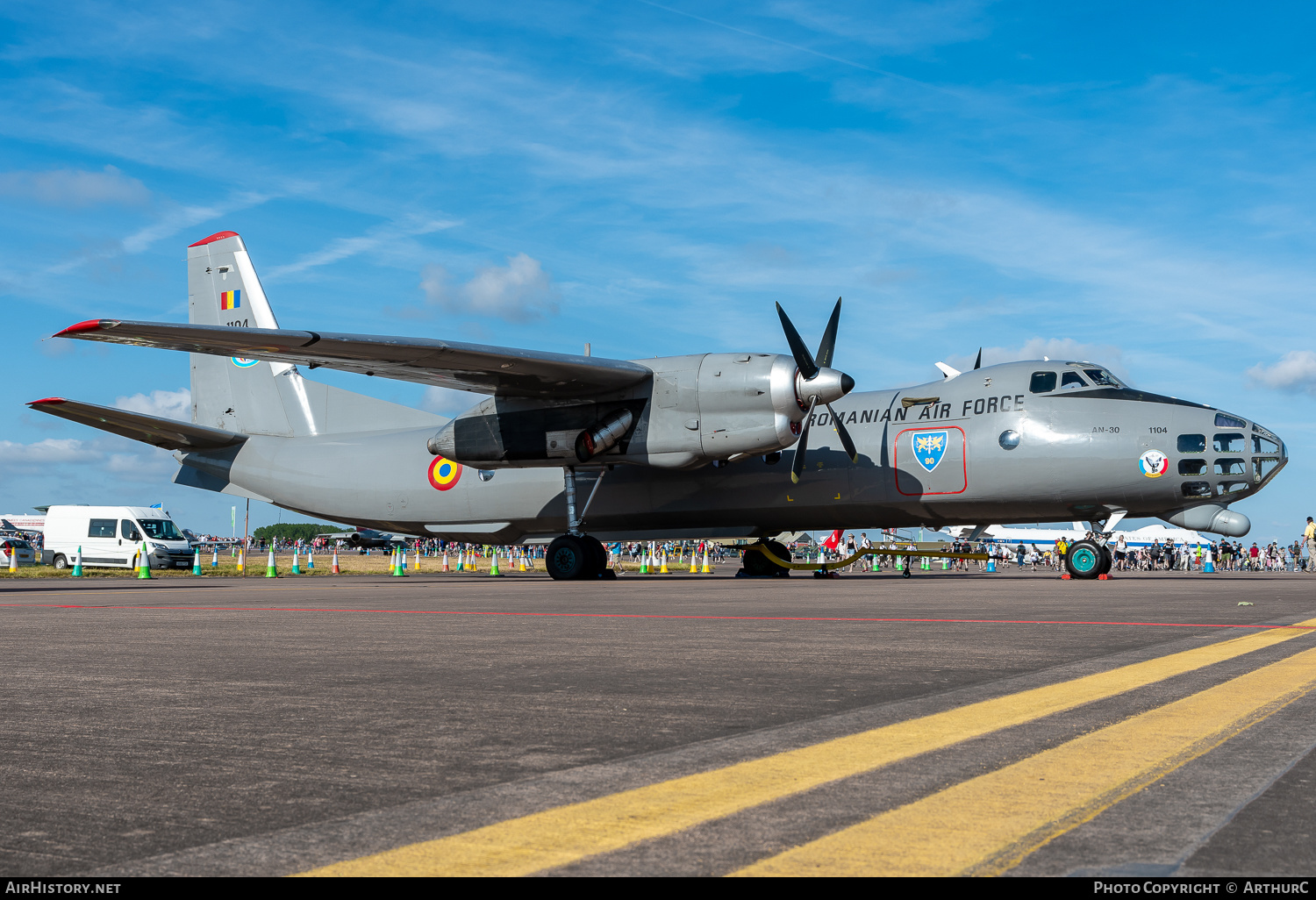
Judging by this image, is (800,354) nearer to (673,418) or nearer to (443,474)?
(673,418)

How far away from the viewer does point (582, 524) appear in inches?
856

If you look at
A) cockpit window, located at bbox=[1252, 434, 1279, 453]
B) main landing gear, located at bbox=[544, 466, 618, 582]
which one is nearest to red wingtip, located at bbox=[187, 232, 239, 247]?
main landing gear, located at bbox=[544, 466, 618, 582]

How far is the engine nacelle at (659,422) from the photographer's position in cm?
1836

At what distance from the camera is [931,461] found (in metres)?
19.8

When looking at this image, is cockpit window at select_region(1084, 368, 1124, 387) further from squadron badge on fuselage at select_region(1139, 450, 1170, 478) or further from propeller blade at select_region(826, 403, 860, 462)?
propeller blade at select_region(826, 403, 860, 462)

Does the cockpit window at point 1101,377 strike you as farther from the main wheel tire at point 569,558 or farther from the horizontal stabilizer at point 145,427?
the horizontal stabilizer at point 145,427

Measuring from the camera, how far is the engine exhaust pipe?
19.4m

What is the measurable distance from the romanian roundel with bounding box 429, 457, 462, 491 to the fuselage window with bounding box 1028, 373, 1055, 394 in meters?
12.6

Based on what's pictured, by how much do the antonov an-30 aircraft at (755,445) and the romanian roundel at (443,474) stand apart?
0.15 feet

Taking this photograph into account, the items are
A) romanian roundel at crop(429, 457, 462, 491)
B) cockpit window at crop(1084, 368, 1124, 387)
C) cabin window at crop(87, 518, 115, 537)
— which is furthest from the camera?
cabin window at crop(87, 518, 115, 537)

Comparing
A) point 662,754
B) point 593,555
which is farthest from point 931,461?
point 662,754

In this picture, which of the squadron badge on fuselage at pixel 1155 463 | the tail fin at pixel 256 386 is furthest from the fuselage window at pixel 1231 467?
the tail fin at pixel 256 386

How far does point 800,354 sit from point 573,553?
6.10 metres

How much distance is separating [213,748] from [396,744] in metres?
0.64
